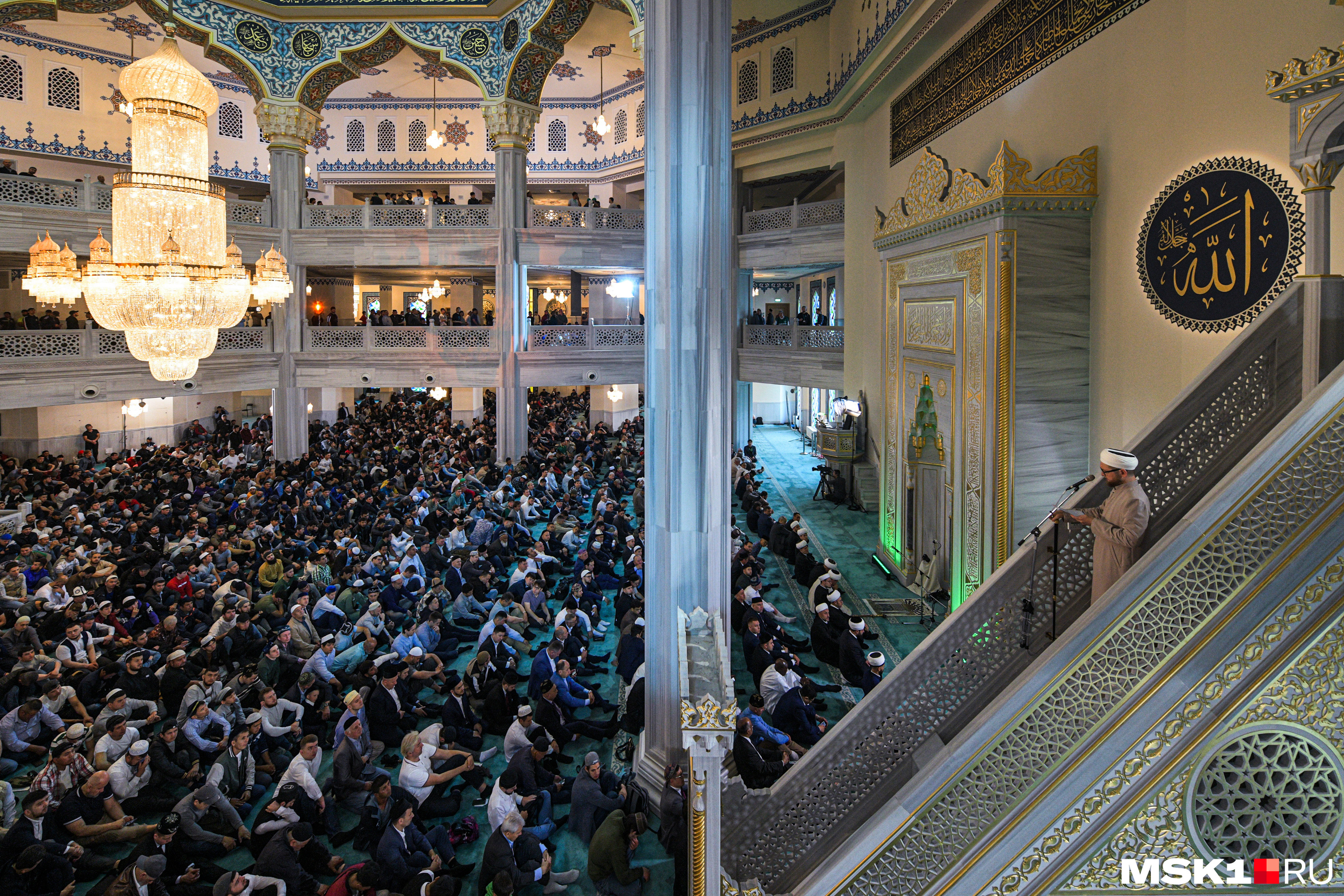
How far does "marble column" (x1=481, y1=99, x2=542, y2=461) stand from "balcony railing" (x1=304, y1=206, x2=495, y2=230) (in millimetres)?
356

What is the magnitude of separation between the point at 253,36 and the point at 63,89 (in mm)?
4385

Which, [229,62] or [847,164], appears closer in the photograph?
[847,164]

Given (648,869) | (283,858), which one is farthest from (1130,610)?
(283,858)

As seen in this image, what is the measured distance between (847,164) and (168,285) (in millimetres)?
8964

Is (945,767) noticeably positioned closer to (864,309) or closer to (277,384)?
(864,309)

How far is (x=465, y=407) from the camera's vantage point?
19266mm

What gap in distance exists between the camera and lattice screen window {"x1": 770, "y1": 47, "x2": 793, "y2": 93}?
40.6ft

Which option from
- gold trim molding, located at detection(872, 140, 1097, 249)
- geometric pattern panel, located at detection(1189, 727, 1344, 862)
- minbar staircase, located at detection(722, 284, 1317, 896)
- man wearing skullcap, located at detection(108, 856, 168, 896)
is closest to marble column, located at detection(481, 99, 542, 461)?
gold trim molding, located at detection(872, 140, 1097, 249)

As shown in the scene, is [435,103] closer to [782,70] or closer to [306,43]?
[306,43]

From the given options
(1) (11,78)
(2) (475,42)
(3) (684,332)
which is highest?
(2) (475,42)

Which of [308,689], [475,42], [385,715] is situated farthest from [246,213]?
[385,715]

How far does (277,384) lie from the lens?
1352cm

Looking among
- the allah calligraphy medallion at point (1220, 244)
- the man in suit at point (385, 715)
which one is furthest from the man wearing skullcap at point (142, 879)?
the allah calligraphy medallion at point (1220, 244)

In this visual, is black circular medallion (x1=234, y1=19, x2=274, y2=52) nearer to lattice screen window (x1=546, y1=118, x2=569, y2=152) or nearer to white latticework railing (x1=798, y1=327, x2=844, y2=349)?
lattice screen window (x1=546, y1=118, x2=569, y2=152)
